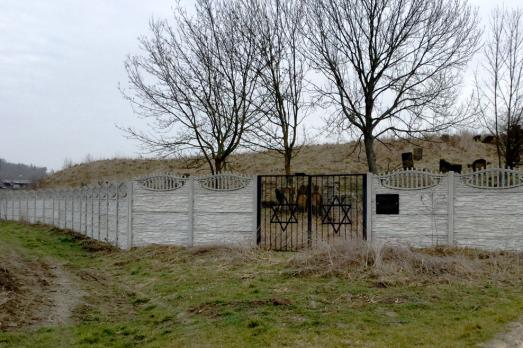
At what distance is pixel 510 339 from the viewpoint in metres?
6.02

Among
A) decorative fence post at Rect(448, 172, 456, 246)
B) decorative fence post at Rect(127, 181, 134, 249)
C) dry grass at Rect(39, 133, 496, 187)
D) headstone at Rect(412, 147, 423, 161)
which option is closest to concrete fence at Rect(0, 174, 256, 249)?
decorative fence post at Rect(127, 181, 134, 249)

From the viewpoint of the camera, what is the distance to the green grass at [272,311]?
621 cm

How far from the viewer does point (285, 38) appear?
22.6 m

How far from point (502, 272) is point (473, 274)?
0.74m

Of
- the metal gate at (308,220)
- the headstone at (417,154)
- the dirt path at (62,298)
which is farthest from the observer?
the headstone at (417,154)

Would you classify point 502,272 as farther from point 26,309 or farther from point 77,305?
point 26,309

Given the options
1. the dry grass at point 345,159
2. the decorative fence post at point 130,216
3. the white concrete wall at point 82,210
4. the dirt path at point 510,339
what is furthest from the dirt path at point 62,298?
Answer: the dry grass at point 345,159

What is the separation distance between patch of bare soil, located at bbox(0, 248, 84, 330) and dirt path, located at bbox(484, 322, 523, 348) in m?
5.50

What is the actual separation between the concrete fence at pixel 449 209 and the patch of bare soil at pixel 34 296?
6842 mm

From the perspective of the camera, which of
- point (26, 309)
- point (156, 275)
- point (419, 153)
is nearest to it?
point (26, 309)

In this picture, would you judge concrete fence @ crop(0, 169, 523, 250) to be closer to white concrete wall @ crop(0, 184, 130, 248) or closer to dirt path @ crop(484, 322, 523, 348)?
white concrete wall @ crop(0, 184, 130, 248)

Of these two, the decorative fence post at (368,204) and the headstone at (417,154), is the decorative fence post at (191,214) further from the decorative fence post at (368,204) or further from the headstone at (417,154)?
the headstone at (417,154)

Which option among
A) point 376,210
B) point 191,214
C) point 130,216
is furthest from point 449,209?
point 130,216

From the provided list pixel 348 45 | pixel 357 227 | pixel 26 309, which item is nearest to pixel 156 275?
pixel 26 309
